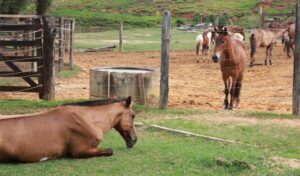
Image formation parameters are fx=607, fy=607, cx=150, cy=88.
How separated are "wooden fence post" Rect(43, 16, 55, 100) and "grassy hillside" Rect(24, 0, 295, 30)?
1771 inches

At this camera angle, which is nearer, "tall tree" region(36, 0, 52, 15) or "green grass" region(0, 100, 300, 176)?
"green grass" region(0, 100, 300, 176)

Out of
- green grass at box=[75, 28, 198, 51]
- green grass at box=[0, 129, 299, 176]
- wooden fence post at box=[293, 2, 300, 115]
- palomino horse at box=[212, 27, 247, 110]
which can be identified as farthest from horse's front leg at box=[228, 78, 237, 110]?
green grass at box=[75, 28, 198, 51]

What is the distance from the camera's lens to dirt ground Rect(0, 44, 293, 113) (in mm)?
14141

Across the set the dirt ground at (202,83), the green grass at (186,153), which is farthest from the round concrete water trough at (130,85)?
the green grass at (186,153)

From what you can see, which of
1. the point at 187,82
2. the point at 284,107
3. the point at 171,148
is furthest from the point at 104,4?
the point at 171,148

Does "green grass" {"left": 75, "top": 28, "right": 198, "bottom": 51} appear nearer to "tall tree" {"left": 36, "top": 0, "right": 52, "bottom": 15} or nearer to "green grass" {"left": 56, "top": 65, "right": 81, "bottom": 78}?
"tall tree" {"left": 36, "top": 0, "right": 52, "bottom": 15}

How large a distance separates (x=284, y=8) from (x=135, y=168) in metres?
66.1

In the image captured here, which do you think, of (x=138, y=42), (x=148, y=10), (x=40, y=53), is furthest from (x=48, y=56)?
(x=148, y=10)

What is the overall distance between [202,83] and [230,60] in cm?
523

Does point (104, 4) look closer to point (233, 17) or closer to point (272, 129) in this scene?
point (233, 17)

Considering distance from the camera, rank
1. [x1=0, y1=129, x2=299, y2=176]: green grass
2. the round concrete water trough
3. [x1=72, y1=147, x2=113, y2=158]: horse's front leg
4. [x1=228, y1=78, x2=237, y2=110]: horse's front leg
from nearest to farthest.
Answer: [x1=0, y1=129, x2=299, y2=176]: green grass, [x1=72, y1=147, x2=113, y2=158]: horse's front leg, the round concrete water trough, [x1=228, y1=78, x2=237, y2=110]: horse's front leg

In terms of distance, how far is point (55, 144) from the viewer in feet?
23.2

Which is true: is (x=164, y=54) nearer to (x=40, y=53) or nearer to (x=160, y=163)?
(x=40, y=53)

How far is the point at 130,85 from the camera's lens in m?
12.5
